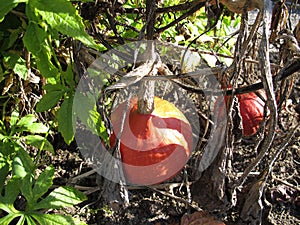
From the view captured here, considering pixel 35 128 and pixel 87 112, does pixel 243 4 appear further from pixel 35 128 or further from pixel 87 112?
pixel 35 128

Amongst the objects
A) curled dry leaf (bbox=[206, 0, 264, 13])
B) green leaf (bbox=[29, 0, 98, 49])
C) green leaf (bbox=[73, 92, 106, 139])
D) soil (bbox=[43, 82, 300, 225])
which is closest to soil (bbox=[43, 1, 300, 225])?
soil (bbox=[43, 82, 300, 225])

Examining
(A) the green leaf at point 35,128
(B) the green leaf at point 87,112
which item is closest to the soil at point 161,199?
(A) the green leaf at point 35,128

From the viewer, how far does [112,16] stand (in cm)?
143

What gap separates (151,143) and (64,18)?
1.92ft

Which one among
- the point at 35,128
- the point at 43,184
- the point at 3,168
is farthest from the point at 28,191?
the point at 35,128

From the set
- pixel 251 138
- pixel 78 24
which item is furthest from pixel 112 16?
pixel 251 138

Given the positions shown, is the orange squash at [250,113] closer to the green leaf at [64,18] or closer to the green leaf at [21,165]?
the green leaf at [21,165]

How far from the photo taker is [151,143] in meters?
1.50

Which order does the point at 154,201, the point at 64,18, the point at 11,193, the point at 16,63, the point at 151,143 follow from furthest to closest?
the point at 154,201 < the point at 151,143 < the point at 16,63 < the point at 11,193 < the point at 64,18

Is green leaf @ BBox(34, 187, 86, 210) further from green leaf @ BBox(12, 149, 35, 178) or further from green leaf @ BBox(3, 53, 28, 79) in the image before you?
green leaf @ BBox(3, 53, 28, 79)

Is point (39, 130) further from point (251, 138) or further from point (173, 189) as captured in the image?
point (251, 138)

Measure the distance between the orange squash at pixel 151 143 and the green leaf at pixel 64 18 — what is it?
1.62 feet

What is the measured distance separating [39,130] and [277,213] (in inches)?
32.1

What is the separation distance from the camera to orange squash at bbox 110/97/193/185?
4.92 feet
